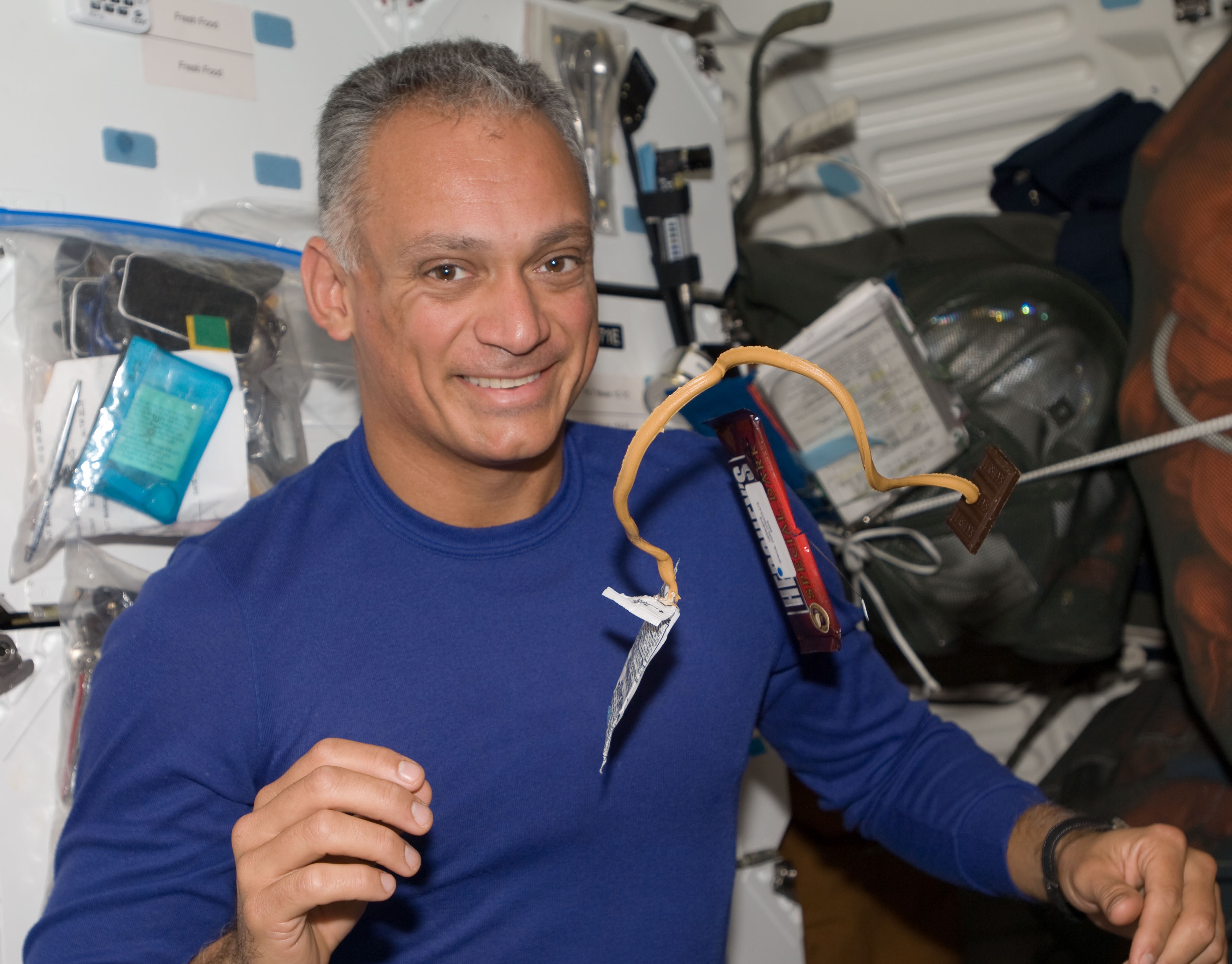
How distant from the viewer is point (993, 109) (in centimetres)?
256

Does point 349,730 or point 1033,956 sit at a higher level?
point 349,730

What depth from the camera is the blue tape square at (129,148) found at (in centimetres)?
151

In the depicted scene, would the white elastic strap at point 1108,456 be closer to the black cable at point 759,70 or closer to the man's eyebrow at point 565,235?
the man's eyebrow at point 565,235

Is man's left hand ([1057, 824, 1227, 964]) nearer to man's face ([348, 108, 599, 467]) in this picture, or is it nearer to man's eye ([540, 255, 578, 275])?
man's face ([348, 108, 599, 467])

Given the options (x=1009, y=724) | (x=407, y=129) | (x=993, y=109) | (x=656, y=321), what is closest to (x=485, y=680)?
(x=407, y=129)

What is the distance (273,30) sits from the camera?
1.68 m

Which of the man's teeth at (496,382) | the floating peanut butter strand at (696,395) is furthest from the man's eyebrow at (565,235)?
the floating peanut butter strand at (696,395)

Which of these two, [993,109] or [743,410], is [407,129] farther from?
[993,109]

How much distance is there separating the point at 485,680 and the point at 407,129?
668 millimetres

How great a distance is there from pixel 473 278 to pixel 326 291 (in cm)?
25

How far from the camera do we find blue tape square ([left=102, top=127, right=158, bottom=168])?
1.51 m

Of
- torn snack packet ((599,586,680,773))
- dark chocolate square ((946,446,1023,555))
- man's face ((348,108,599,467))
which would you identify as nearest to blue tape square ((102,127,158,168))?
man's face ((348,108,599,467))

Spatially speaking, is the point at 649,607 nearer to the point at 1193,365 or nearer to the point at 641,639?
the point at 641,639

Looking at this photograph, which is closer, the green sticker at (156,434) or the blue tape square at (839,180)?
the green sticker at (156,434)
